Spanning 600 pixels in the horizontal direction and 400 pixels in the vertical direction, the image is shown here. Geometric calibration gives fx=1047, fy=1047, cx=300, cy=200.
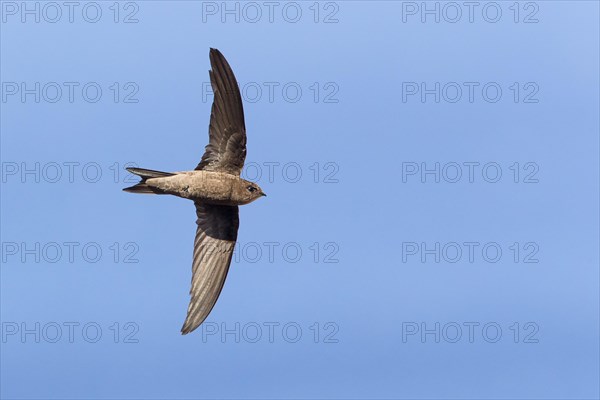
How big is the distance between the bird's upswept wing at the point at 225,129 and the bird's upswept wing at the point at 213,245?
3.45ft

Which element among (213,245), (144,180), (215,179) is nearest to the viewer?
(144,180)

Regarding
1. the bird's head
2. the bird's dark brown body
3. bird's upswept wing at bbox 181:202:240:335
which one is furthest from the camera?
bird's upswept wing at bbox 181:202:240:335

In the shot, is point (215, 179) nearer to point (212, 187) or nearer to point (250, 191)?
point (212, 187)

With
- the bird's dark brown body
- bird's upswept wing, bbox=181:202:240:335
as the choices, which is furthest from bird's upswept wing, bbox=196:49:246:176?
bird's upswept wing, bbox=181:202:240:335

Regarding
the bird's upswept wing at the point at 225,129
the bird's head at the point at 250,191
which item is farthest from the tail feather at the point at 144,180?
the bird's head at the point at 250,191

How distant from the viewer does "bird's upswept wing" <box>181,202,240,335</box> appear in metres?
18.5

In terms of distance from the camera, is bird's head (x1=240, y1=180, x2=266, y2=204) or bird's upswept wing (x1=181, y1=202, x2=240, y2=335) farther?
bird's upswept wing (x1=181, y1=202, x2=240, y2=335)

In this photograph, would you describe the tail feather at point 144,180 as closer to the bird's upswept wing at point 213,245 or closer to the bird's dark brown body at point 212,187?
the bird's dark brown body at point 212,187

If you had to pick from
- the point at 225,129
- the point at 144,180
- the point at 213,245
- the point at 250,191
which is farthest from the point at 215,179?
the point at 213,245

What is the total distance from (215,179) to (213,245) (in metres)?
1.53

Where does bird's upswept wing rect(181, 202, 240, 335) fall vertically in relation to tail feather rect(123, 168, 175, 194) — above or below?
below

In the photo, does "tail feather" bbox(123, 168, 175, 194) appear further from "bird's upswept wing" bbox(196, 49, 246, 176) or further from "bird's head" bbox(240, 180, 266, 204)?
"bird's head" bbox(240, 180, 266, 204)

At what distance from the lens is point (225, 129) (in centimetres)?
1778

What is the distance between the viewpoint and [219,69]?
17.5 m
